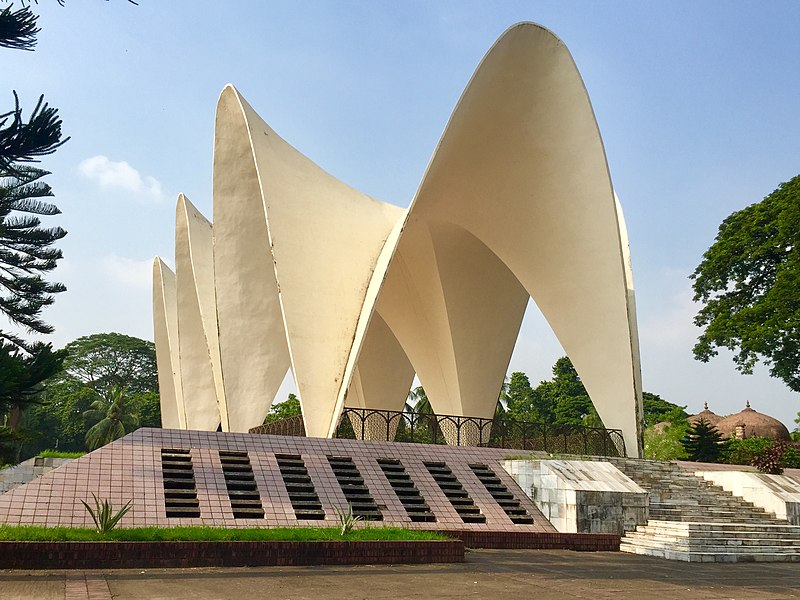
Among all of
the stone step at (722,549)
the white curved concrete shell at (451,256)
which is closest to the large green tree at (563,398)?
the white curved concrete shell at (451,256)

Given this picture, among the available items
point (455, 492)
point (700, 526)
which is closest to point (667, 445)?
point (700, 526)

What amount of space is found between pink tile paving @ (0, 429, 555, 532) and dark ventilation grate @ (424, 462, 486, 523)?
Result: 104 mm

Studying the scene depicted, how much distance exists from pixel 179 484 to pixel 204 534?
2207 mm

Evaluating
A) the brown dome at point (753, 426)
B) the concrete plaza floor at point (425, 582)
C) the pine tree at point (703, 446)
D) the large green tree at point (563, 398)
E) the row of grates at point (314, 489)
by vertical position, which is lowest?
the concrete plaza floor at point (425, 582)

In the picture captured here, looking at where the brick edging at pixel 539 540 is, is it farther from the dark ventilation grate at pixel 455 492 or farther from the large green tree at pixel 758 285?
the large green tree at pixel 758 285

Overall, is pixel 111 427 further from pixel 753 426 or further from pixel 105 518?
pixel 105 518

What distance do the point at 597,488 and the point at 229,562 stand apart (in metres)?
6.53

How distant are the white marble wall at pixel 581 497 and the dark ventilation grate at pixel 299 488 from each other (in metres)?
3.93

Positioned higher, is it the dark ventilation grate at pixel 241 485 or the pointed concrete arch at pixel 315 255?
the pointed concrete arch at pixel 315 255

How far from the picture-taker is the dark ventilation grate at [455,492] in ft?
38.9

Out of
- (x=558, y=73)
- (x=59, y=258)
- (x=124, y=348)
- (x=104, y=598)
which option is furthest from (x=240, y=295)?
(x=124, y=348)

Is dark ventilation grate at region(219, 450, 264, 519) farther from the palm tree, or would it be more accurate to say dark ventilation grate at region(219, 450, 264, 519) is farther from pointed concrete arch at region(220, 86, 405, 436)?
the palm tree

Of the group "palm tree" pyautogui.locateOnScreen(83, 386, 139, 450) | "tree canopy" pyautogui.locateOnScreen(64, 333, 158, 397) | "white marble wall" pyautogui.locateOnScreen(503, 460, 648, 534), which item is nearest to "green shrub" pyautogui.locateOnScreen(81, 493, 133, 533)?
"white marble wall" pyautogui.locateOnScreen(503, 460, 648, 534)

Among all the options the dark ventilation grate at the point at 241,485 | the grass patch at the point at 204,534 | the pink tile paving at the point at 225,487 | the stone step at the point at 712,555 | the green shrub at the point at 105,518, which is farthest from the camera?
the stone step at the point at 712,555
